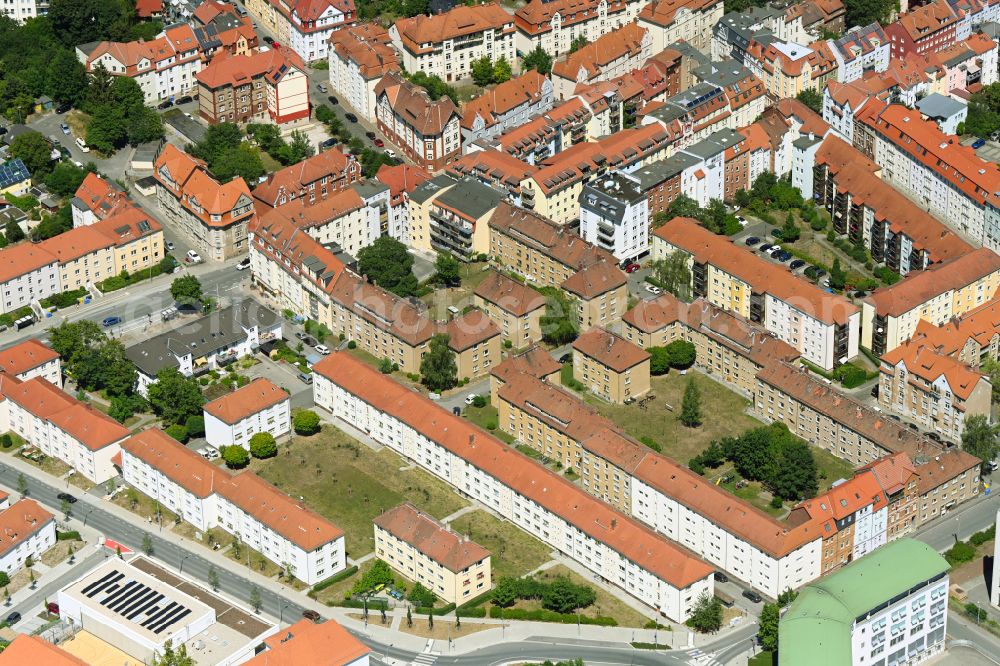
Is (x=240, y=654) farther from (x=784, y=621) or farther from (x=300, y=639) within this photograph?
(x=784, y=621)

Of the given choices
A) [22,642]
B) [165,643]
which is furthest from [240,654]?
[22,642]

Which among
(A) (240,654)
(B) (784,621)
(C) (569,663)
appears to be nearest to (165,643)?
(A) (240,654)

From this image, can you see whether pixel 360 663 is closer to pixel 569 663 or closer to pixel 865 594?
pixel 569 663

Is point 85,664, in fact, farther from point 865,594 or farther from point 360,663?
point 865,594

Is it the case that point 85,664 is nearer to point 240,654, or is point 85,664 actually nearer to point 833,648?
point 240,654

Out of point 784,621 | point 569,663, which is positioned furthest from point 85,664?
point 784,621

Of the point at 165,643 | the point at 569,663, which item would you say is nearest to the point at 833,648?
the point at 569,663
